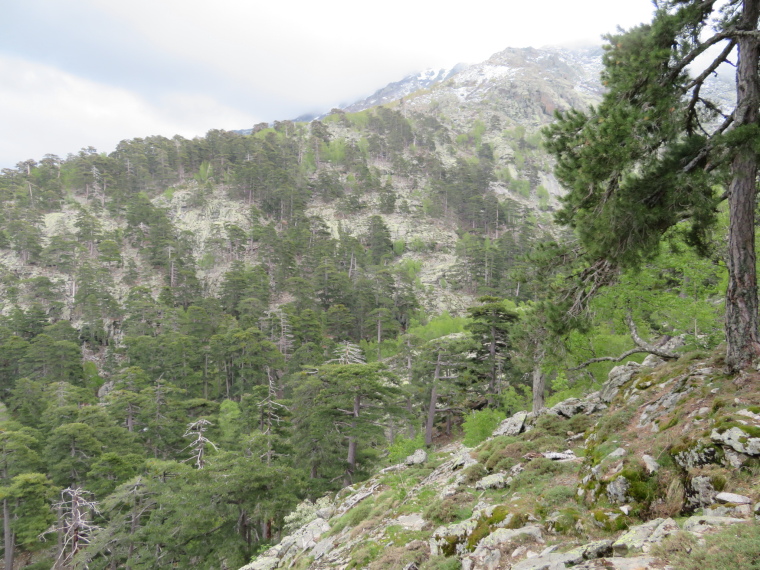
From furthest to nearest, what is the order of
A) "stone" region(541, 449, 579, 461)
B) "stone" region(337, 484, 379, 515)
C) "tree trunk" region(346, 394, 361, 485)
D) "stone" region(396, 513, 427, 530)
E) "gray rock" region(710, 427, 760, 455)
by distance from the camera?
"tree trunk" region(346, 394, 361, 485) < "stone" region(337, 484, 379, 515) < "stone" region(541, 449, 579, 461) < "stone" region(396, 513, 427, 530) < "gray rock" region(710, 427, 760, 455)

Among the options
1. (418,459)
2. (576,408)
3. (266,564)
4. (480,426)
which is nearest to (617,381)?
(576,408)

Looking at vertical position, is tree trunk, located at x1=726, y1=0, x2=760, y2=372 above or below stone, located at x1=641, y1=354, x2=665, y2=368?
above

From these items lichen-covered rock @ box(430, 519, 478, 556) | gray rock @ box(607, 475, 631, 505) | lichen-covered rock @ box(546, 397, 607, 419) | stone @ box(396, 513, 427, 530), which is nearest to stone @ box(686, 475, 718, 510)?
gray rock @ box(607, 475, 631, 505)

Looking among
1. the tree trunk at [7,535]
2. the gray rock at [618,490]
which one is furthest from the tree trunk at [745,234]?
the tree trunk at [7,535]

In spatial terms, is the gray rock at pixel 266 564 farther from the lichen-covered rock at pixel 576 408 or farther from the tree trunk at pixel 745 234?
the tree trunk at pixel 745 234

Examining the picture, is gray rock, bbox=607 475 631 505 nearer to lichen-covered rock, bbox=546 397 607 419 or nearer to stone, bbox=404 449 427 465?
lichen-covered rock, bbox=546 397 607 419

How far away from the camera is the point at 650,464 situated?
541 cm

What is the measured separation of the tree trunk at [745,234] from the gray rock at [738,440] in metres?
2.49

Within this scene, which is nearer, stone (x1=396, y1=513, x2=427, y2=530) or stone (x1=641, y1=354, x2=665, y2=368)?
stone (x1=396, y1=513, x2=427, y2=530)

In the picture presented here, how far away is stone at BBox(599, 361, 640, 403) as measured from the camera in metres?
10.6

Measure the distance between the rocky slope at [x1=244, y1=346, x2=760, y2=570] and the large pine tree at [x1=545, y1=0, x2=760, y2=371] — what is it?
6.64ft

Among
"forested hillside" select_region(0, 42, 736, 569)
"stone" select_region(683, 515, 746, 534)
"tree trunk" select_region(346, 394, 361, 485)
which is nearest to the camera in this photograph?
"stone" select_region(683, 515, 746, 534)

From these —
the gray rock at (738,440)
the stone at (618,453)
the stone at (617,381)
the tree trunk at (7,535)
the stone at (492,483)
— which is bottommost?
the tree trunk at (7,535)

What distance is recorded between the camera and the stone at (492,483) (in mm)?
8250
